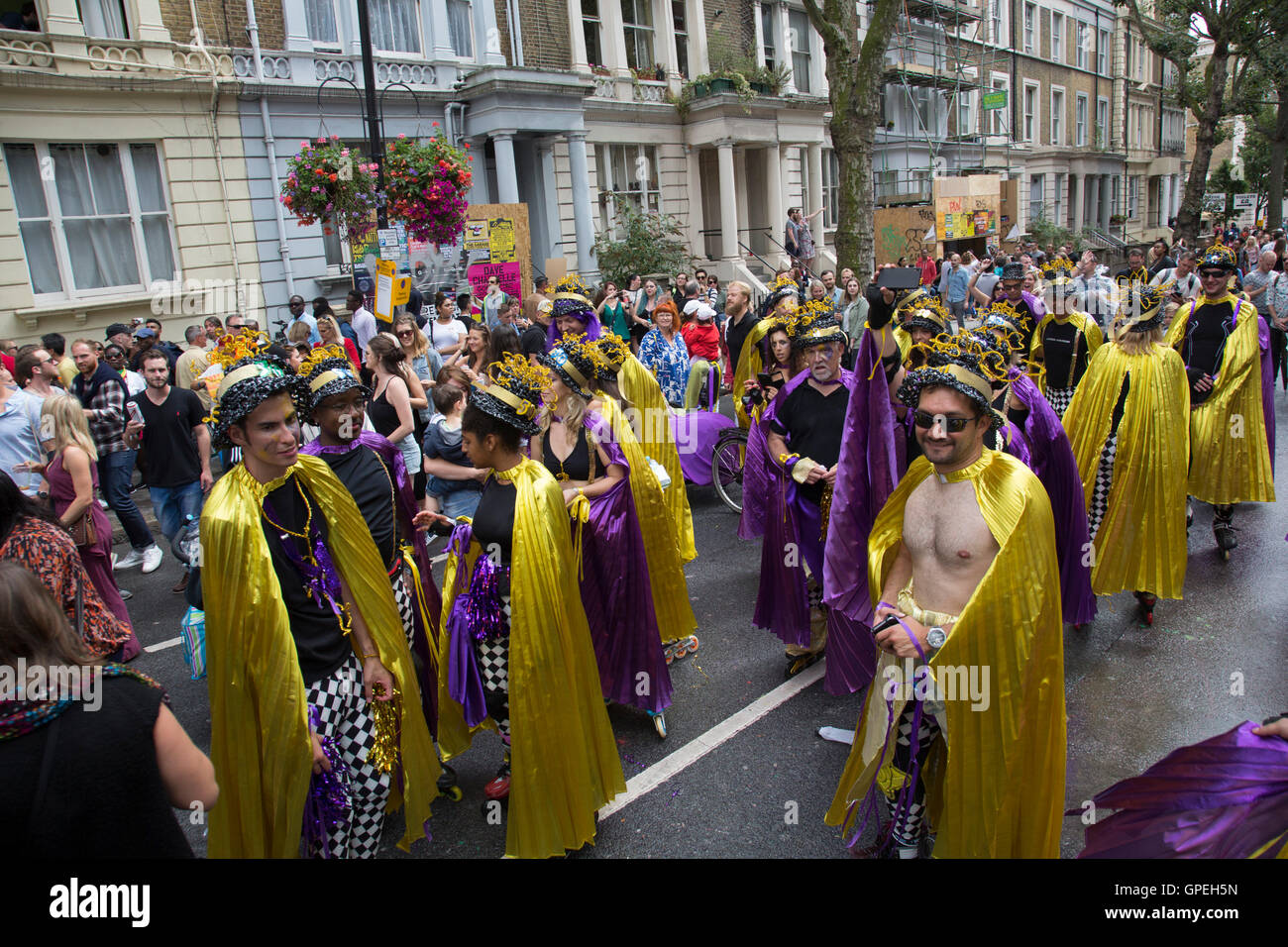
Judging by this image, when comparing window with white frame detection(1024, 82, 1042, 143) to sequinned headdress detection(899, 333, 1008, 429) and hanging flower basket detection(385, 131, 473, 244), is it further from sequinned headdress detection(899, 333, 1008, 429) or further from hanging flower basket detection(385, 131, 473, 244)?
sequinned headdress detection(899, 333, 1008, 429)

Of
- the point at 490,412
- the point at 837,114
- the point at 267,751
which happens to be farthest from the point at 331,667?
the point at 837,114

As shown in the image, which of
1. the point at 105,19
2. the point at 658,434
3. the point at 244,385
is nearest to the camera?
the point at 244,385

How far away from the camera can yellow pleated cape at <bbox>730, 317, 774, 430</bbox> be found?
7.44 meters

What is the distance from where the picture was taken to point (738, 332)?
8445 millimetres

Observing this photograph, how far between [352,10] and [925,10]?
2391 cm

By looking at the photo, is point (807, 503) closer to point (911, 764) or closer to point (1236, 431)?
point (911, 764)

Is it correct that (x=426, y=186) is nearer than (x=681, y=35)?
Yes

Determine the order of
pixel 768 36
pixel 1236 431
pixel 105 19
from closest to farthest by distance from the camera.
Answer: pixel 1236 431 < pixel 105 19 < pixel 768 36

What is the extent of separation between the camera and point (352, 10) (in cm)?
1636

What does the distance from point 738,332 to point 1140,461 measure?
399 centimetres

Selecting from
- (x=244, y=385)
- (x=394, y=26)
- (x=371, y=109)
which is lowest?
(x=244, y=385)

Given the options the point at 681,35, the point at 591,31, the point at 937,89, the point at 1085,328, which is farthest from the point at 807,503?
the point at 937,89
